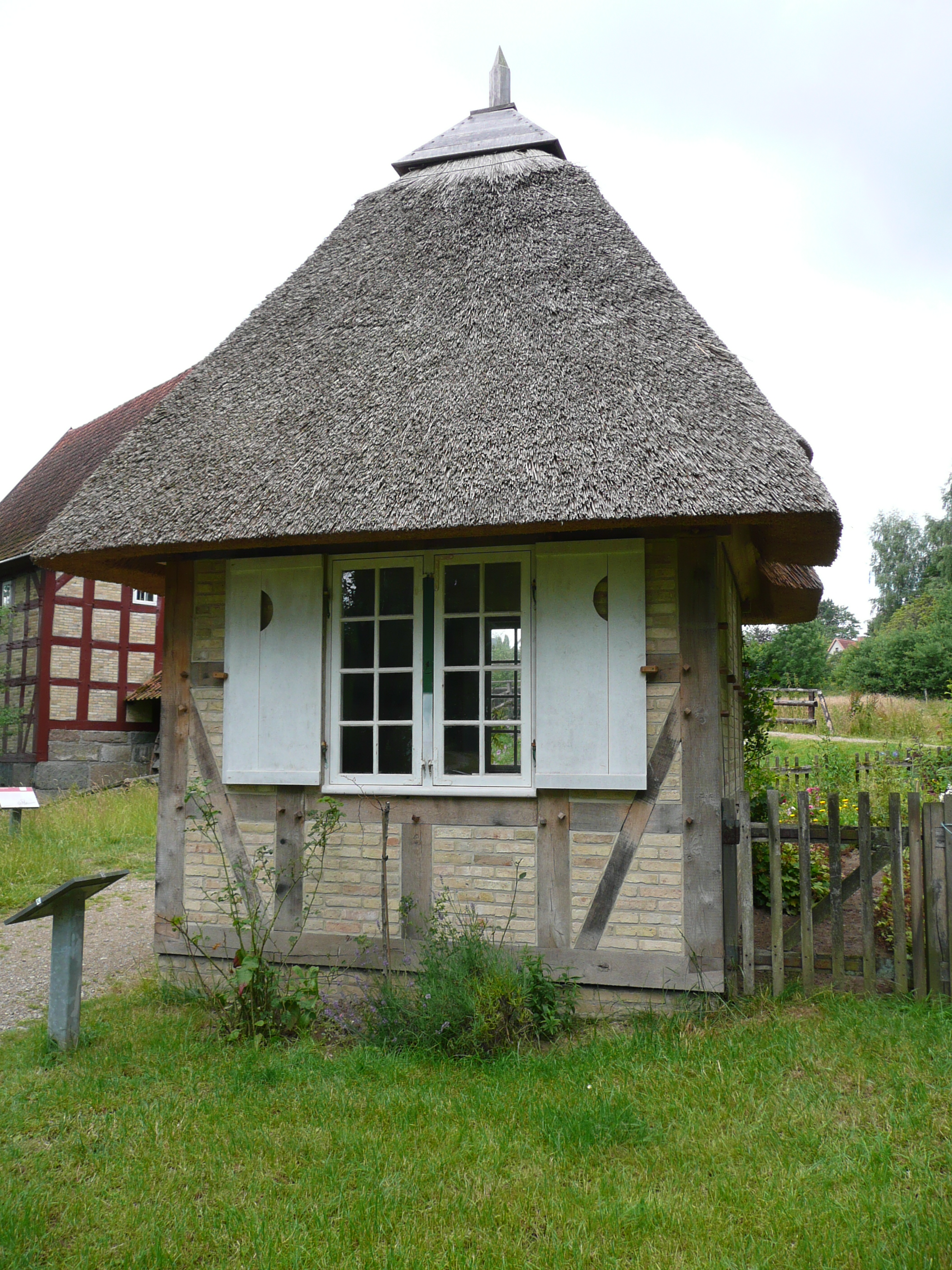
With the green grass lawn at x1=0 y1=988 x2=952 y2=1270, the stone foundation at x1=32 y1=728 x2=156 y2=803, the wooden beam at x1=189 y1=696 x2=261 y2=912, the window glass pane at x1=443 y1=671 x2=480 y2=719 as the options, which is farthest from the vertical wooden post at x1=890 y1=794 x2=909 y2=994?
the stone foundation at x1=32 y1=728 x2=156 y2=803

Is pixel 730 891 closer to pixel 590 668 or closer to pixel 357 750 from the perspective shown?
pixel 590 668

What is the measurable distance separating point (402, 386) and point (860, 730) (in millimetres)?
18041

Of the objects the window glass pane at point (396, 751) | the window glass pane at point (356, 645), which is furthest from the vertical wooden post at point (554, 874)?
Result: the window glass pane at point (356, 645)

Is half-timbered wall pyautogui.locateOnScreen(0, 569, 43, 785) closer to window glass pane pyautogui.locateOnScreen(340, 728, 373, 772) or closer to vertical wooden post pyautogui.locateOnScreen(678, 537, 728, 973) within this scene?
window glass pane pyautogui.locateOnScreen(340, 728, 373, 772)

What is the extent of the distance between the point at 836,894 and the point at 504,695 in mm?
2056

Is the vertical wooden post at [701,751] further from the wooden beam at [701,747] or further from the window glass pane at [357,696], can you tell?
the window glass pane at [357,696]

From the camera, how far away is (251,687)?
17.4ft

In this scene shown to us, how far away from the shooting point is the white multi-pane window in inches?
203

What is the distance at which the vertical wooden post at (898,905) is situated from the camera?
14.6ft

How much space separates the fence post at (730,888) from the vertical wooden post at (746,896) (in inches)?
1.1

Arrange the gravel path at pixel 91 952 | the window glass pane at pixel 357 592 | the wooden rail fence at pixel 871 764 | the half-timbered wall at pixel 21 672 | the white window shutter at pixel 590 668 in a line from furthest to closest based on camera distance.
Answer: the half-timbered wall at pixel 21 672, the wooden rail fence at pixel 871 764, the gravel path at pixel 91 952, the window glass pane at pixel 357 592, the white window shutter at pixel 590 668

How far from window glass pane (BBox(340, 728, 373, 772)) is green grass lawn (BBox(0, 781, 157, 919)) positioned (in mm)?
4330

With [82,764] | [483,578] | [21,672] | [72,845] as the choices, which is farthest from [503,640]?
[21,672]

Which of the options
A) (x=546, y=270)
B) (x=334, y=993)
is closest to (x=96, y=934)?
(x=334, y=993)
